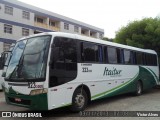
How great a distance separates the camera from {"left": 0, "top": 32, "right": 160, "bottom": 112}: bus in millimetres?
7602

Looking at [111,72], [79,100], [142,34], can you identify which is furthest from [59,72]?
[142,34]

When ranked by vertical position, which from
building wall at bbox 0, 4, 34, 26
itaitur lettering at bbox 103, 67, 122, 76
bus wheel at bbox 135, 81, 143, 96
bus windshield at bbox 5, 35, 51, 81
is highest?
building wall at bbox 0, 4, 34, 26

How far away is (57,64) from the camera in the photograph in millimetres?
8055

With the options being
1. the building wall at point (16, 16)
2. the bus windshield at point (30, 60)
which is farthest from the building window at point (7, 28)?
the bus windshield at point (30, 60)

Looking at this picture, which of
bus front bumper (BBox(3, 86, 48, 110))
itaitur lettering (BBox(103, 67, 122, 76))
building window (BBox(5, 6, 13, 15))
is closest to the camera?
bus front bumper (BBox(3, 86, 48, 110))

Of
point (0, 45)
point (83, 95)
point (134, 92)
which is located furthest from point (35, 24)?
point (83, 95)

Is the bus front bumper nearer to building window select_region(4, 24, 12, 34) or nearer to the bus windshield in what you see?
the bus windshield

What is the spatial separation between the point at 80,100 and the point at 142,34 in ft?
40.2

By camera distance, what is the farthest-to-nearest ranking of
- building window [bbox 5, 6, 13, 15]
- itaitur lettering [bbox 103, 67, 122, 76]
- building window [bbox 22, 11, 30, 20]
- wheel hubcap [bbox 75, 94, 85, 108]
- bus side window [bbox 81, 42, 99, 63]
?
building window [bbox 22, 11, 30, 20]
building window [bbox 5, 6, 13, 15]
itaitur lettering [bbox 103, 67, 122, 76]
bus side window [bbox 81, 42, 99, 63]
wheel hubcap [bbox 75, 94, 85, 108]

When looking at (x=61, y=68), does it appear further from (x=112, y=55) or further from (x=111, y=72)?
(x=112, y=55)

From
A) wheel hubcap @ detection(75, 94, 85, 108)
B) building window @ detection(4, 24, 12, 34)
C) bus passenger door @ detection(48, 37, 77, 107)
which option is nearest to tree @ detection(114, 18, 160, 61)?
wheel hubcap @ detection(75, 94, 85, 108)

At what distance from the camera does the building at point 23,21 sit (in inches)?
1287

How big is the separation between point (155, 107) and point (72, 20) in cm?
3762

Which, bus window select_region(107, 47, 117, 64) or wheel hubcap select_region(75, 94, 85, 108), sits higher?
bus window select_region(107, 47, 117, 64)
